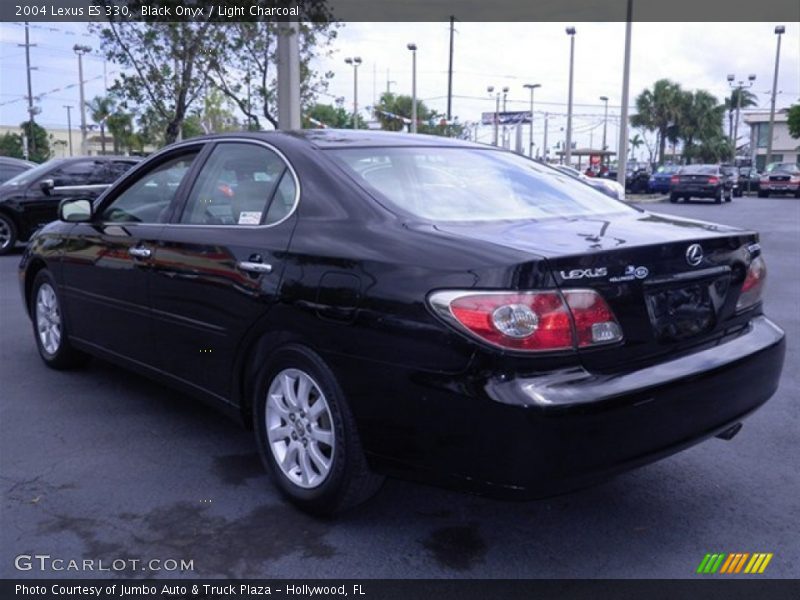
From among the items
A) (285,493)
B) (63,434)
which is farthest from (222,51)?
(285,493)

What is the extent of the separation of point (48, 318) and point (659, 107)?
63591mm

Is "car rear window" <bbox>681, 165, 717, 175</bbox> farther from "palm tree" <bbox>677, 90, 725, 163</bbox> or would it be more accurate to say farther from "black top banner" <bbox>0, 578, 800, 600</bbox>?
"palm tree" <bbox>677, 90, 725, 163</bbox>

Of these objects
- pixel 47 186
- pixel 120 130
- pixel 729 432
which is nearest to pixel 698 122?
pixel 120 130

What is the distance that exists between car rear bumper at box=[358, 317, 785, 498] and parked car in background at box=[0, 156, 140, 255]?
10.5m

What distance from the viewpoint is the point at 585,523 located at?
3.37 meters

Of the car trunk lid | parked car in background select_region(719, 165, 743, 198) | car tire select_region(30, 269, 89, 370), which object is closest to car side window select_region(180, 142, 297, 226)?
the car trunk lid

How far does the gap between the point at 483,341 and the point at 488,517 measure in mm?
1083

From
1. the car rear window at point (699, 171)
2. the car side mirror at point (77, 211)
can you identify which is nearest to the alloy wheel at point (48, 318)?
the car side mirror at point (77, 211)

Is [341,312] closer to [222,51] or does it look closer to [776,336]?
[776,336]

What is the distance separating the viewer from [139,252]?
433 centimetres

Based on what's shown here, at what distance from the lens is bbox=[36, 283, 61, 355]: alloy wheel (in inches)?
214

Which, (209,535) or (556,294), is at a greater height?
(556,294)

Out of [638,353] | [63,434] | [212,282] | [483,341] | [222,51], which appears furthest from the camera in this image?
[222,51]

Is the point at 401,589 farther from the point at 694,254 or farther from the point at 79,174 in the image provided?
the point at 79,174
